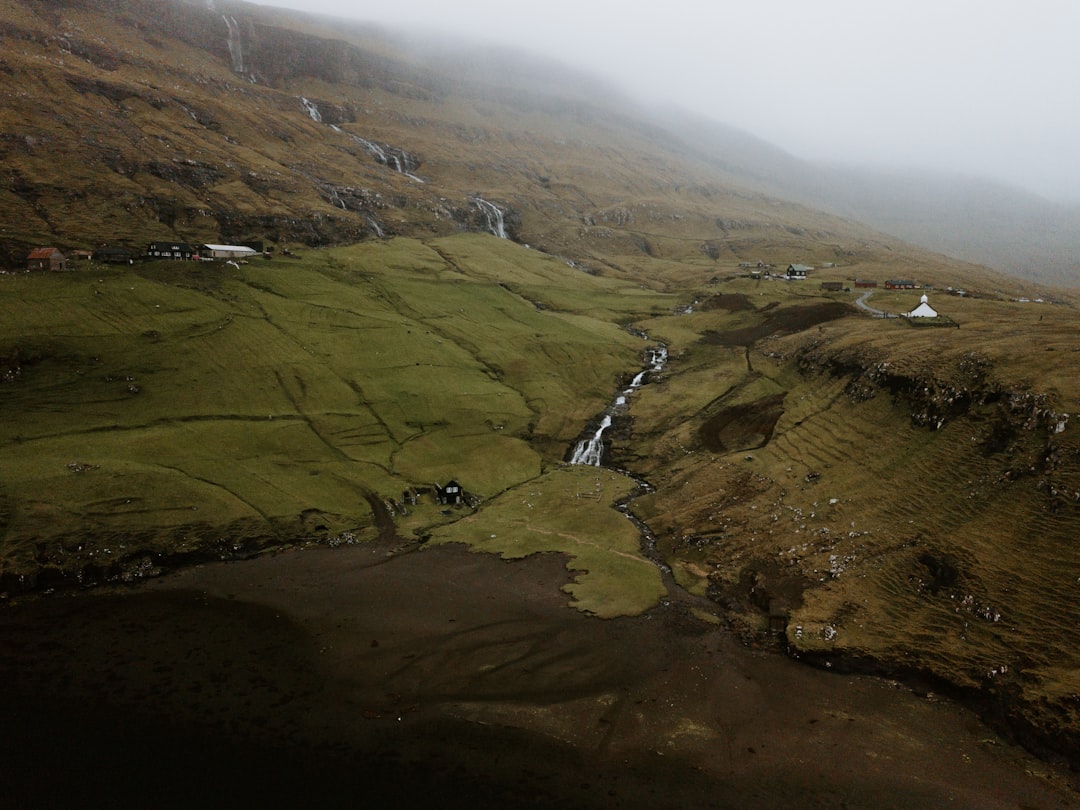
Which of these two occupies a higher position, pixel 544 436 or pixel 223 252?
pixel 223 252

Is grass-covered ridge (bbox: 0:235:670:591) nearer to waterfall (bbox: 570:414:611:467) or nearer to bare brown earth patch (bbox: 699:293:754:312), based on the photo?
waterfall (bbox: 570:414:611:467)

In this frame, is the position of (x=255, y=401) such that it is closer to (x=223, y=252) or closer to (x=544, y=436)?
(x=544, y=436)

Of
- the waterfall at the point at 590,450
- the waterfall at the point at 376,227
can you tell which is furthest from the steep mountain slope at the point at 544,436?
the waterfall at the point at 376,227

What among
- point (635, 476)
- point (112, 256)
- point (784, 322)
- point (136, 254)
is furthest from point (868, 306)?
point (112, 256)

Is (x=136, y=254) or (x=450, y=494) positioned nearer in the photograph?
(x=450, y=494)

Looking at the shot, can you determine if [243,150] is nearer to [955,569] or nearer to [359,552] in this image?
[359,552]

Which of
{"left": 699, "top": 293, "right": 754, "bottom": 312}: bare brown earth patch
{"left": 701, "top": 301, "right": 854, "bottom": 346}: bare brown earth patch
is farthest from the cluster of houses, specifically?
{"left": 699, "top": 293, "right": 754, "bottom": 312}: bare brown earth patch

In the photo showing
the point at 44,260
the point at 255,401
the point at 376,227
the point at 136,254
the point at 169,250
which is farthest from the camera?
the point at 376,227

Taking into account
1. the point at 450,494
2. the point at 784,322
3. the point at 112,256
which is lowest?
the point at 450,494
